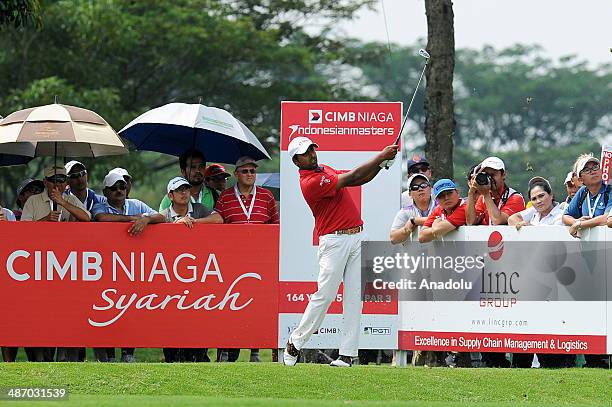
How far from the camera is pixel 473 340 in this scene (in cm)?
1363

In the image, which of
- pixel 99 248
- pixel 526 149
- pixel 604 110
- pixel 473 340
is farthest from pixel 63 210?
pixel 604 110

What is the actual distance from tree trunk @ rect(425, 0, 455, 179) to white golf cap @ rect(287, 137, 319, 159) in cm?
631

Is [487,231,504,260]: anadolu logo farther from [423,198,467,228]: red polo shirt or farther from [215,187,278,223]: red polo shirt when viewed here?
[215,187,278,223]: red polo shirt

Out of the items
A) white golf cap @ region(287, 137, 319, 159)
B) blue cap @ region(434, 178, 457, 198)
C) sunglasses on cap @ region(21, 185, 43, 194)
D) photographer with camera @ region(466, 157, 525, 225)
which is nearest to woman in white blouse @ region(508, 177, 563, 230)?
photographer with camera @ region(466, 157, 525, 225)

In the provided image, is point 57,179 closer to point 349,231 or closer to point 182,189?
point 182,189

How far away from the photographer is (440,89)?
61.7 feet

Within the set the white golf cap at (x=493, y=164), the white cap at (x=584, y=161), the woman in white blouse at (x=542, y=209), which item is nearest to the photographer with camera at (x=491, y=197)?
the white golf cap at (x=493, y=164)

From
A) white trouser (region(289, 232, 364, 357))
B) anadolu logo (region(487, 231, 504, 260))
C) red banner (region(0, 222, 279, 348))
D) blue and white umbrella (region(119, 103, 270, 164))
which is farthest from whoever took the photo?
blue and white umbrella (region(119, 103, 270, 164))

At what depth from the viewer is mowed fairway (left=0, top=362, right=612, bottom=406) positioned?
11.7 metres

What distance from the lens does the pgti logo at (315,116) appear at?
13828 mm

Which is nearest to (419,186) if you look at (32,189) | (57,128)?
(57,128)

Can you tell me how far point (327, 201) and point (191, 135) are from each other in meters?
3.87

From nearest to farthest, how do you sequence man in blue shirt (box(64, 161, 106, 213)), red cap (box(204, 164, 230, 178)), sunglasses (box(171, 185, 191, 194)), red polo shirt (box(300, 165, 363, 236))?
red polo shirt (box(300, 165, 363, 236))
sunglasses (box(171, 185, 191, 194))
man in blue shirt (box(64, 161, 106, 213))
red cap (box(204, 164, 230, 178))

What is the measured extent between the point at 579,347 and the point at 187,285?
13.3 feet
